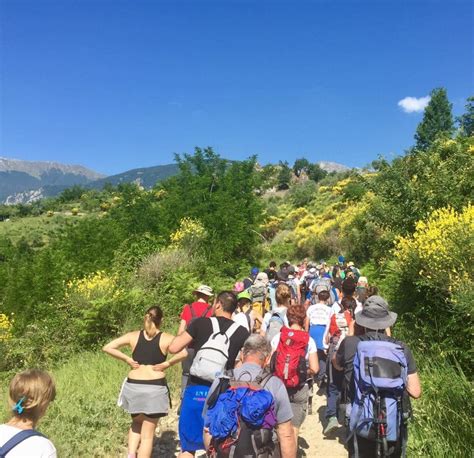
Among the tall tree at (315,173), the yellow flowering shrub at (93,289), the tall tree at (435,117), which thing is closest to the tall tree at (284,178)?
the tall tree at (315,173)

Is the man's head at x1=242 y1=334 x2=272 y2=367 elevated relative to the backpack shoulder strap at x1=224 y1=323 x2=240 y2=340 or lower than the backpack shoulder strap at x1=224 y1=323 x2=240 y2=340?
elevated

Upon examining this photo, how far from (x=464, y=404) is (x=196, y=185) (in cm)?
2051

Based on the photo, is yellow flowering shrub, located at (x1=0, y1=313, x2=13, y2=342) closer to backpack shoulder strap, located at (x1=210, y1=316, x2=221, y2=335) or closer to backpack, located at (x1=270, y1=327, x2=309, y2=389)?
backpack shoulder strap, located at (x1=210, y1=316, x2=221, y2=335)

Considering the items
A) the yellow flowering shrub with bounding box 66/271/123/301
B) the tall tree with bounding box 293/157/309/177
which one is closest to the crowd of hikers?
the yellow flowering shrub with bounding box 66/271/123/301

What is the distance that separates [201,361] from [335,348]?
96.3 inches

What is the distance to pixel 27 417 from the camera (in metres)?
2.20

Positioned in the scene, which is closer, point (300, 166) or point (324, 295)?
point (324, 295)

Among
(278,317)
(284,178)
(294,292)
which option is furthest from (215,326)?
(284,178)

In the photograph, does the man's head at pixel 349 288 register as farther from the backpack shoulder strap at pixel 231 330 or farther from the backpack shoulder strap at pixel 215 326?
the backpack shoulder strap at pixel 215 326

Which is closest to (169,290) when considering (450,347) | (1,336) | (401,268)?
(1,336)

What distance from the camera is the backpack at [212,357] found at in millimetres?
3560

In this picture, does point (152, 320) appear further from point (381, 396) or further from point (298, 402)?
point (381, 396)

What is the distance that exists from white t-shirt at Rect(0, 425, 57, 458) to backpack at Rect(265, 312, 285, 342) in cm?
354

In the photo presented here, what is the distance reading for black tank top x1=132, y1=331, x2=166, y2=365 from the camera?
4.11 m
